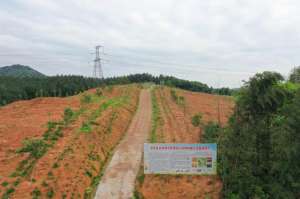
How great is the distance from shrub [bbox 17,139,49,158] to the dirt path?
3.71 m

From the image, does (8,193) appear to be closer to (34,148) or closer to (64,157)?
(64,157)

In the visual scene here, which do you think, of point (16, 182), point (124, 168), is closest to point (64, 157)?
point (16, 182)

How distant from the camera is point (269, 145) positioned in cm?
944

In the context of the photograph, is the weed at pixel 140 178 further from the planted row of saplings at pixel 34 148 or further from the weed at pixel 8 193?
the weed at pixel 8 193

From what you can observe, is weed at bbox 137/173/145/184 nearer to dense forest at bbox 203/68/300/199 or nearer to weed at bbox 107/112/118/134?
dense forest at bbox 203/68/300/199

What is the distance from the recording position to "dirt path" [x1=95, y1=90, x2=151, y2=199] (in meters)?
10.2

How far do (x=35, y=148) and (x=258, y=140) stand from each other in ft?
37.1

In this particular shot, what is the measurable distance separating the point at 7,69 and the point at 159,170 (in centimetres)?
22086

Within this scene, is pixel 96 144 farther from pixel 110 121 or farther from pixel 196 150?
pixel 196 150

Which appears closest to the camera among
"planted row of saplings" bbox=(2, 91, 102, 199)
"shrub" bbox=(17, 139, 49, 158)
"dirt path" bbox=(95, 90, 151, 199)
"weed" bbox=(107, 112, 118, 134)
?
"planted row of saplings" bbox=(2, 91, 102, 199)

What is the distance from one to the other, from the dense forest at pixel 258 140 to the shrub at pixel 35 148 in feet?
30.7

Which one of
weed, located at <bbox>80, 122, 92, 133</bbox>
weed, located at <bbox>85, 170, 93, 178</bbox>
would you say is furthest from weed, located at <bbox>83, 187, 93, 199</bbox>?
weed, located at <bbox>80, 122, 92, 133</bbox>

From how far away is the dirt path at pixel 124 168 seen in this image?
10211mm

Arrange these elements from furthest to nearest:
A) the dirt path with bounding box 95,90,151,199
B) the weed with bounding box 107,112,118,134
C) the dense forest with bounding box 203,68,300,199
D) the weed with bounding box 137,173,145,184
Result: the weed with bounding box 107,112,118,134 < the weed with bounding box 137,173,145,184 < the dirt path with bounding box 95,90,151,199 < the dense forest with bounding box 203,68,300,199
